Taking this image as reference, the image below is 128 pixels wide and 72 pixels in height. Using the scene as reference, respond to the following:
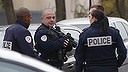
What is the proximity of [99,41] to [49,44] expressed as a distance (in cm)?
79

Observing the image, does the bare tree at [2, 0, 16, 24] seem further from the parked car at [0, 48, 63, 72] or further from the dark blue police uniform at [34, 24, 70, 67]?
the parked car at [0, 48, 63, 72]

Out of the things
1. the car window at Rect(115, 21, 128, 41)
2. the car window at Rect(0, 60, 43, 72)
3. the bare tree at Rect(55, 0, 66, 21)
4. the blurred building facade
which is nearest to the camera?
the car window at Rect(0, 60, 43, 72)

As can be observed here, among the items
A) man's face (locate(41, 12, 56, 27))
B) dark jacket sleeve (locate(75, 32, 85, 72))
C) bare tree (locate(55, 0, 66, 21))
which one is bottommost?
bare tree (locate(55, 0, 66, 21))

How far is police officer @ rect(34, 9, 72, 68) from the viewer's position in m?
6.27

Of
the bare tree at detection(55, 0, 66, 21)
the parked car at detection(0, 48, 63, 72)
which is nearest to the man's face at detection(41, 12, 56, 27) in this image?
the parked car at detection(0, 48, 63, 72)

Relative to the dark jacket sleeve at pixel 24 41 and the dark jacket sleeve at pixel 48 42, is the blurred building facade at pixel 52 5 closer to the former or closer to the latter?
the dark jacket sleeve at pixel 48 42

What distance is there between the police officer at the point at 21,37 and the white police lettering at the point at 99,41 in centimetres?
84

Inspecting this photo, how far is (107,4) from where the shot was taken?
2695 cm

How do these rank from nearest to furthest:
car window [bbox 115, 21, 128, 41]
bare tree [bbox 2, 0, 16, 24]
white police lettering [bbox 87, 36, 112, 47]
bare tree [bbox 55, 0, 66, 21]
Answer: white police lettering [bbox 87, 36, 112, 47] → car window [bbox 115, 21, 128, 41] → bare tree [bbox 2, 0, 16, 24] → bare tree [bbox 55, 0, 66, 21]

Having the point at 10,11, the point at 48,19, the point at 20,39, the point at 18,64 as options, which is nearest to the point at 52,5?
the point at 10,11

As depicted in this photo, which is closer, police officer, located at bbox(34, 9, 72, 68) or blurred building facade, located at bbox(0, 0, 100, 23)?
police officer, located at bbox(34, 9, 72, 68)

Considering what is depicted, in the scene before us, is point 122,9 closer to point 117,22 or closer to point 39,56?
point 117,22

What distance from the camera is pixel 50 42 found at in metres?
6.27

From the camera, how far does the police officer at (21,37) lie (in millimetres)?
6012
